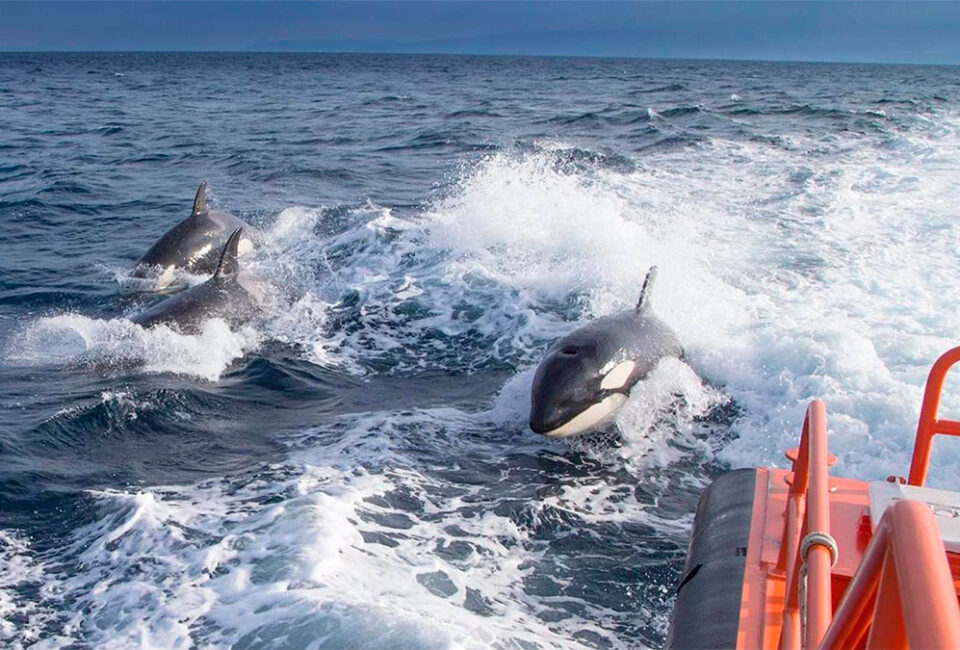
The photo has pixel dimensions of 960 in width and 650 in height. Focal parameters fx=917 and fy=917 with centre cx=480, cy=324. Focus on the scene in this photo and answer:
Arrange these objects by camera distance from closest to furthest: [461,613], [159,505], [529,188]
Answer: [461,613] → [159,505] → [529,188]

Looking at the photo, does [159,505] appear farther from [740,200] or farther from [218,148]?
[218,148]

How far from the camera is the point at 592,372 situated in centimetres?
922

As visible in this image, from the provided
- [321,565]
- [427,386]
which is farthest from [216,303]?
[321,565]

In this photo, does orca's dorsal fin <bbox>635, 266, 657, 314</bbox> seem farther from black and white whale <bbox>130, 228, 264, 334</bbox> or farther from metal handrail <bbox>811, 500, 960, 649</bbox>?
metal handrail <bbox>811, 500, 960, 649</bbox>

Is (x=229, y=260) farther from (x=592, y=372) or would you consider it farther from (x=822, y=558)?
(x=822, y=558)

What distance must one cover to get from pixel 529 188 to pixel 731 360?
8999 mm

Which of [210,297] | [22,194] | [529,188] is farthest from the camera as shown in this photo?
[22,194]

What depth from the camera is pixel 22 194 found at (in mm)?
21844

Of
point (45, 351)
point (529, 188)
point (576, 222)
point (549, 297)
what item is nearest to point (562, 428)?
point (549, 297)

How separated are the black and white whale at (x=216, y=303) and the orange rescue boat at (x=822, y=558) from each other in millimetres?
7501

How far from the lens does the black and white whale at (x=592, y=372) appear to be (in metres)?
8.95

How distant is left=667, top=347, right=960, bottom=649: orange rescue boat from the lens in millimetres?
1735

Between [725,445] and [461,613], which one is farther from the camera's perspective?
[725,445]

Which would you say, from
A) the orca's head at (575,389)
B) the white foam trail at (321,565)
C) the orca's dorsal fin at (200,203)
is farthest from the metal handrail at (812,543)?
the orca's dorsal fin at (200,203)
